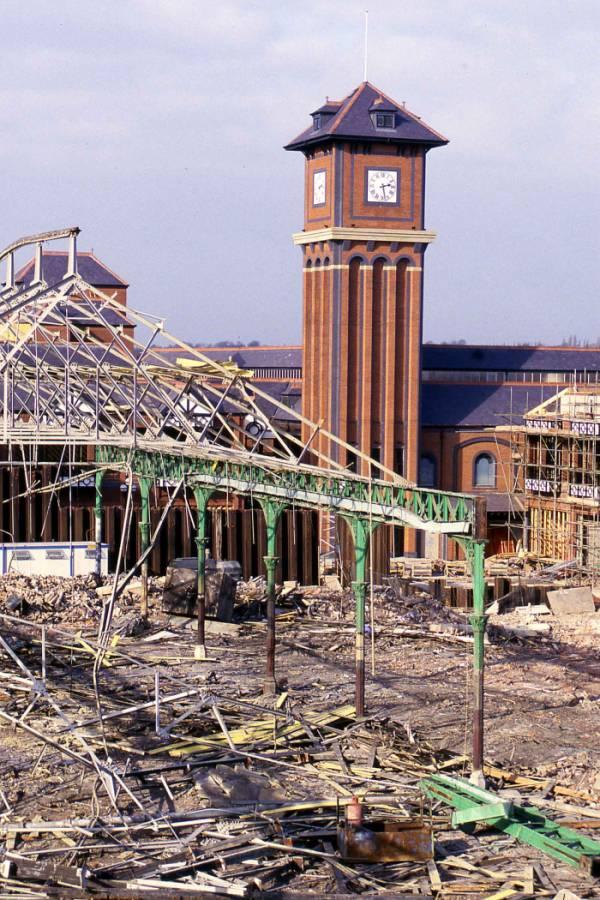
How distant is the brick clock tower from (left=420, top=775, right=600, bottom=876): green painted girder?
3746cm

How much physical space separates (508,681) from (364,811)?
11.8 m

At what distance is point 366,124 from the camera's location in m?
60.4

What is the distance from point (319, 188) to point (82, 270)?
1777cm

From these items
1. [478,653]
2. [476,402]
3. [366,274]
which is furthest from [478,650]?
[476,402]

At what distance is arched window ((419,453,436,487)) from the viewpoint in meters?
65.0

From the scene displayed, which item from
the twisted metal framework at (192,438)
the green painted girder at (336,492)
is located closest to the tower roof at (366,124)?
the twisted metal framework at (192,438)

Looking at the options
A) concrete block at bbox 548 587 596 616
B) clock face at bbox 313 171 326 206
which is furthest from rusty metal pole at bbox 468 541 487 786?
clock face at bbox 313 171 326 206

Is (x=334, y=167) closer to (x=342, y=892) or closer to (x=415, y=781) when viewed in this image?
(x=415, y=781)

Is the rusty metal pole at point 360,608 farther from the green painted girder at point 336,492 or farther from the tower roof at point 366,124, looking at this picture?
the tower roof at point 366,124

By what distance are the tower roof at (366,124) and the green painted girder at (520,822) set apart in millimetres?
41108

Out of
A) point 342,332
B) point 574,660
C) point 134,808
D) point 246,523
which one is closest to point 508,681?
point 574,660

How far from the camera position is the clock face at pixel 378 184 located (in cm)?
6034

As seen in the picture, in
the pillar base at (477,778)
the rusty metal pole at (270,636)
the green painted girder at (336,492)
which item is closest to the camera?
the pillar base at (477,778)

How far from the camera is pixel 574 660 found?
3641cm
